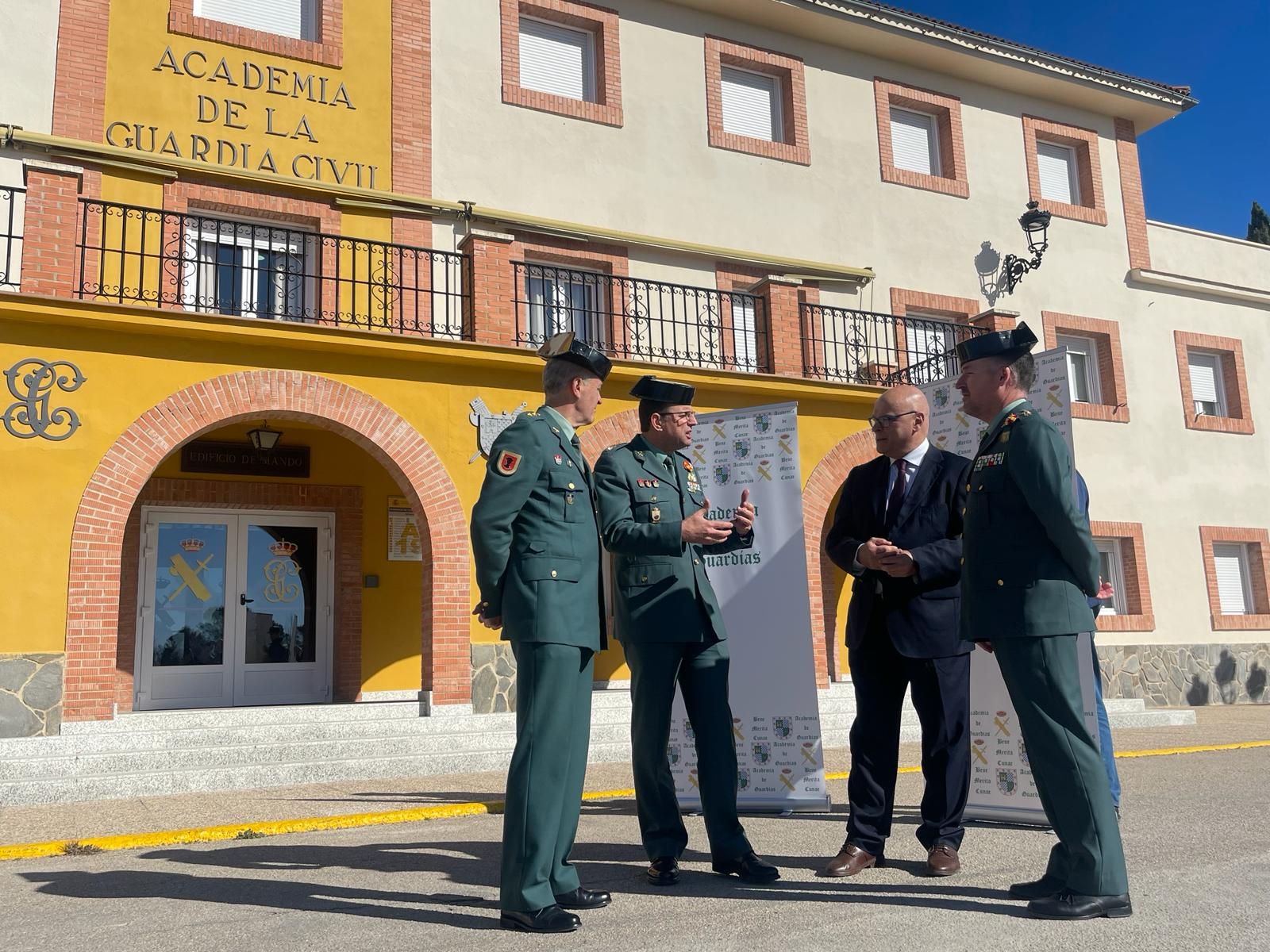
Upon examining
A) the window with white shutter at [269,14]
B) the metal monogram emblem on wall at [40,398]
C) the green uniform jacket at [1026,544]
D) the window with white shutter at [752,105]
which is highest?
the window with white shutter at [752,105]

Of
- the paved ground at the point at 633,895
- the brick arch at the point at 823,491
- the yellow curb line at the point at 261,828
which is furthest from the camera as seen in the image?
the brick arch at the point at 823,491

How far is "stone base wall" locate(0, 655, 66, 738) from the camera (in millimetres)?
8812

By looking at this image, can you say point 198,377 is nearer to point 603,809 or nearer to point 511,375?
point 511,375

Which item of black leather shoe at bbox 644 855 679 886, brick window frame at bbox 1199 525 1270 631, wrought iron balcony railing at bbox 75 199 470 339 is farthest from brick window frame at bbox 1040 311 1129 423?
black leather shoe at bbox 644 855 679 886

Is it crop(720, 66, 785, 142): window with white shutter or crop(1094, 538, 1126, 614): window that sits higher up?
crop(720, 66, 785, 142): window with white shutter

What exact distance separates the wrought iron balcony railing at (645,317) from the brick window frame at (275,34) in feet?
11.2

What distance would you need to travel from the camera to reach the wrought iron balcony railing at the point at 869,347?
1452 centimetres

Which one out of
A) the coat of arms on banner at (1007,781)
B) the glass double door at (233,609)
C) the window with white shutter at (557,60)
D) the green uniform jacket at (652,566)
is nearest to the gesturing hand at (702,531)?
the green uniform jacket at (652,566)

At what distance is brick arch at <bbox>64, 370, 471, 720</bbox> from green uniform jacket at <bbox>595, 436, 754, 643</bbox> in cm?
658

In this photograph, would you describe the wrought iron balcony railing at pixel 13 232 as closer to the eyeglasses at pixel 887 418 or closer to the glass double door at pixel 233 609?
the glass double door at pixel 233 609

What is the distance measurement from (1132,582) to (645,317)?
360 inches

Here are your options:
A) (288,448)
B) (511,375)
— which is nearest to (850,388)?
(511,375)

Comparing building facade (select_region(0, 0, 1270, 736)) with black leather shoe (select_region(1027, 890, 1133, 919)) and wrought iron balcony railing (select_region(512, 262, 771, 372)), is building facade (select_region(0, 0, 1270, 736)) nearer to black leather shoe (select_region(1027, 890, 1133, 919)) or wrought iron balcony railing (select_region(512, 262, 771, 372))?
wrought iron balcony railing (select_region(512, 262, 771, 372))

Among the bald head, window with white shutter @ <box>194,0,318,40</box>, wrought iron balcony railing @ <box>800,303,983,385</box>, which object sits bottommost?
the bald head
